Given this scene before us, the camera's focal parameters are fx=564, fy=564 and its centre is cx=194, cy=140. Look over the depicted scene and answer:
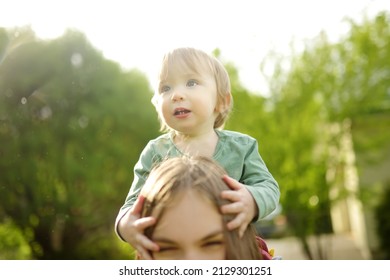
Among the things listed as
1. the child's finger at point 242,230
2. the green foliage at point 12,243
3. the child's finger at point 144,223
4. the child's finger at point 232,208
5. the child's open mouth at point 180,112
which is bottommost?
the child's finger at point 242,230

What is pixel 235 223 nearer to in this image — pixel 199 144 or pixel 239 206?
pixel 239 206

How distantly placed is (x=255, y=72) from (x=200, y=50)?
20.0ft

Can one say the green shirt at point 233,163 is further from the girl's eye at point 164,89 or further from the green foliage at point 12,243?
the green foliage at point 12,243

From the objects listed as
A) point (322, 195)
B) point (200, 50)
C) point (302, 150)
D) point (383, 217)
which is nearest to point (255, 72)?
point (302, 150)

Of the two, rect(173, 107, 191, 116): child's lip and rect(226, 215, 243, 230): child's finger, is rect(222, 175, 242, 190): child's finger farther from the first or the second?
rect(173, 107, 191, 116): child's lip

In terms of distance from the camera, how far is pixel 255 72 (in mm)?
7617

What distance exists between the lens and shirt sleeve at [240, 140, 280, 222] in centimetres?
143

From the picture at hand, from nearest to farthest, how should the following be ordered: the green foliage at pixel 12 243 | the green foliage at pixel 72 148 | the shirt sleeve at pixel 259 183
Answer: the shirt sleeve at pixel 259 183 < the green foliage at pixel 12 243 < the green foliage at pixel 72 148

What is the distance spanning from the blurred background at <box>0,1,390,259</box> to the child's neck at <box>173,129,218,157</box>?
4538mm

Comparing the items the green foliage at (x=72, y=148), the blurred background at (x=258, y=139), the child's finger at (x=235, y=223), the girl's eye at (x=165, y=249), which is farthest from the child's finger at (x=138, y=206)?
the green foliage at (x=72, y=148)

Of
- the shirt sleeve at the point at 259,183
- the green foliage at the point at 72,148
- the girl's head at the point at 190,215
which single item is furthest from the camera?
the green foliage at the point at 72,148

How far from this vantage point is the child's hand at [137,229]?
132 centimetres

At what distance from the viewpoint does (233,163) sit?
1592mm
